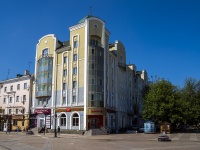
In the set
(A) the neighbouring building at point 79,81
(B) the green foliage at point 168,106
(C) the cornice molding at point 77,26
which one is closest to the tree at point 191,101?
(B) the green foliage at point 168,106

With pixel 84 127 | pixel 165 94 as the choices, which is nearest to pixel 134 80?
pixel 165 94

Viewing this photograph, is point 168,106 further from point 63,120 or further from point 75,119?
point 63,120

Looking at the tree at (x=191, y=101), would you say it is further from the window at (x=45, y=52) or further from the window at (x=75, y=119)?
the window at (x=45, y=52)

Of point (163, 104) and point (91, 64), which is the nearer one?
point (91, 64)

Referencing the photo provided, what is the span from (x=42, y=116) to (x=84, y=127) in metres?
13.0

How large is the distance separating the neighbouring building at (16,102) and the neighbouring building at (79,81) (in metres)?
2.48

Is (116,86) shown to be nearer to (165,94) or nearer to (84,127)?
(165,94)

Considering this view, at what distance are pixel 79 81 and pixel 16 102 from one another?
22.0m

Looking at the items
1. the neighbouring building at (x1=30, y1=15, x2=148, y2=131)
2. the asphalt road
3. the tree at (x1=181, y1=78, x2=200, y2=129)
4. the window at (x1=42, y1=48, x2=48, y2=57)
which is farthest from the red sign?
the tree at (x1=181, y1=78, x2=200, y2=129)

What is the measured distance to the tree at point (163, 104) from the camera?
50.9 meters

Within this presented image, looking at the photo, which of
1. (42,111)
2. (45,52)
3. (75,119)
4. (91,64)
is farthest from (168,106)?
(45,52)

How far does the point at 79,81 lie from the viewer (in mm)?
49969

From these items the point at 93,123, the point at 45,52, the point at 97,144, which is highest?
the point at 45,52

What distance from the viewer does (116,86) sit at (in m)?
58.5
